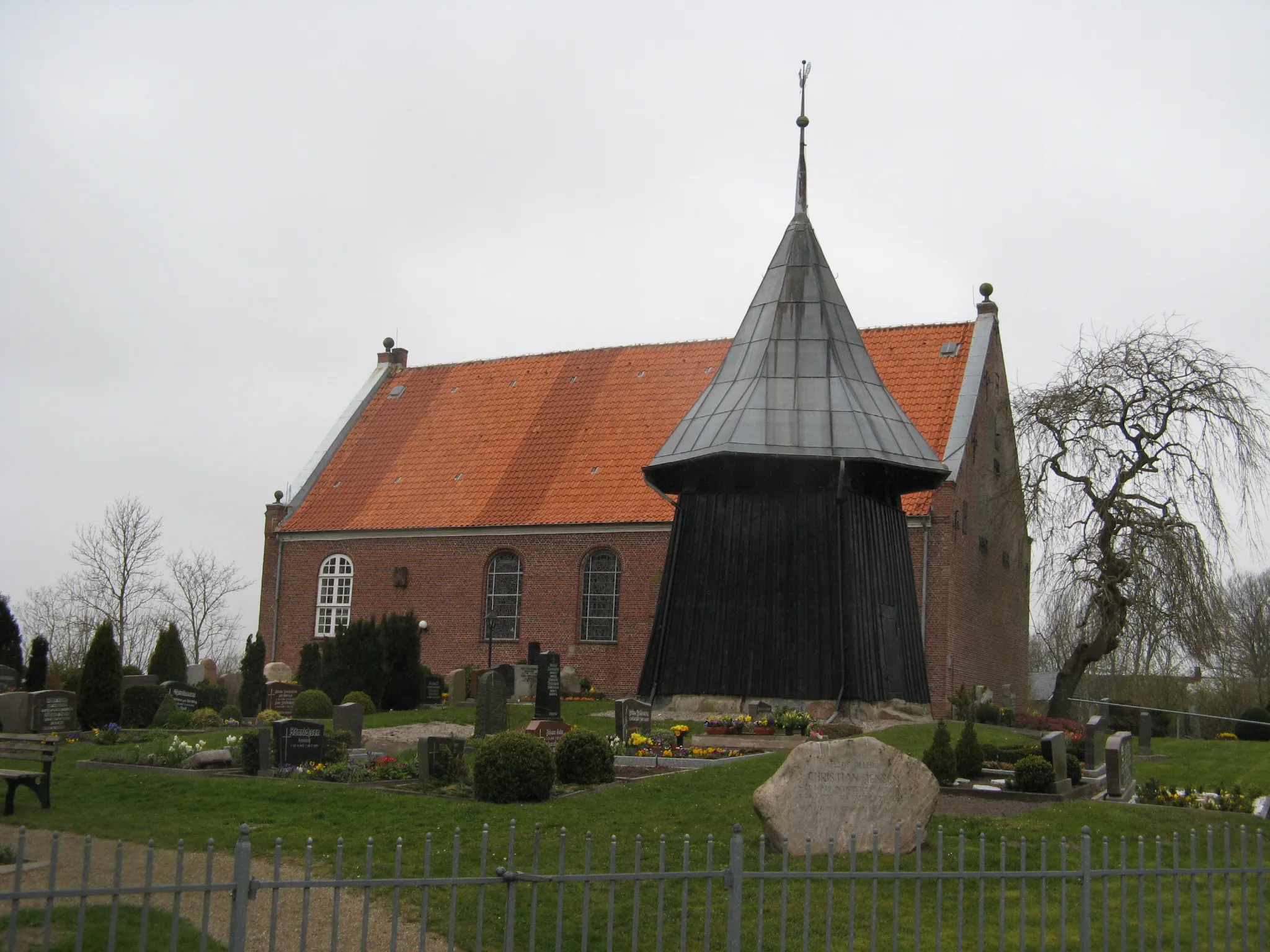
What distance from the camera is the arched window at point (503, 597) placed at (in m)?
29.0

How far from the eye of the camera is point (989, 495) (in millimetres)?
28328

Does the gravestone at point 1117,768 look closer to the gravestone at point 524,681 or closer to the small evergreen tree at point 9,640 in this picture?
the gravestone at point 524,681

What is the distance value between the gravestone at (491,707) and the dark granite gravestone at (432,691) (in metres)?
6.99

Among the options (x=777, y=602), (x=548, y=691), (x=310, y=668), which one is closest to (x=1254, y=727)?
(x=777, y=602)

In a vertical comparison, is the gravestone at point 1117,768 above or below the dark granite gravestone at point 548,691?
below

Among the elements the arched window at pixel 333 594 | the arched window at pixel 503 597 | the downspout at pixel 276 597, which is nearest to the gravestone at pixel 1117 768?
the arched window at pixel 503 597

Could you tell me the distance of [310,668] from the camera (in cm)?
2609

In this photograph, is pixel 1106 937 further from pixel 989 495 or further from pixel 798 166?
pixel 989 495

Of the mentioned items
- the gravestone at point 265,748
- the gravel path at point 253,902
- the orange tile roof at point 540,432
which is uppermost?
the orange tile roof at point 540,432

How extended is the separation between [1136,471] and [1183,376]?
1957 mm

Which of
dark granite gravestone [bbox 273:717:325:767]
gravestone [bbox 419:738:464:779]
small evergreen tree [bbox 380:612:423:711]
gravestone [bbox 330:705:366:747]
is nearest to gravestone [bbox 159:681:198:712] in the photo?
small evergreen tree [bbox 380:612:423:711]

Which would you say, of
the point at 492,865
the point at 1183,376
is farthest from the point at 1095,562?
the point at 492,865

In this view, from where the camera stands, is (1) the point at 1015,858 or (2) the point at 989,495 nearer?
(1) the point at 1015,858

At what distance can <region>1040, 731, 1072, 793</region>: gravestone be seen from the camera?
13641mm
